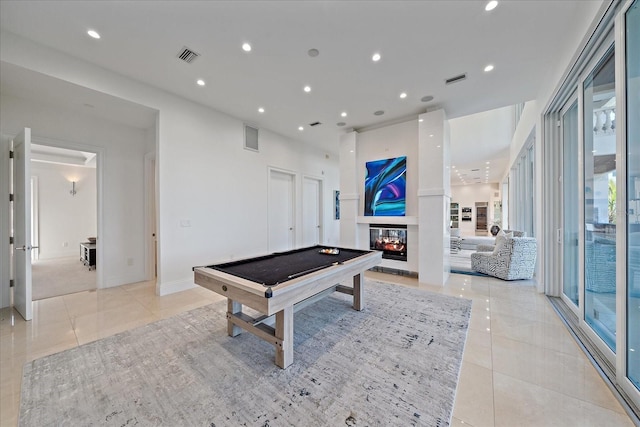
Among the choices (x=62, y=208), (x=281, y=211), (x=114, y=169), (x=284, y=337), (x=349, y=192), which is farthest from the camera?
(x=62, y=208)

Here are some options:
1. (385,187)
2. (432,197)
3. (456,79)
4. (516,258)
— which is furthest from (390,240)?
(456,79)

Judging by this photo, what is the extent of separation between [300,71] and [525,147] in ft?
18.9

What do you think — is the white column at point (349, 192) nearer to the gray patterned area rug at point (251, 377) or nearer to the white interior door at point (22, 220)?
the gray patterned area rug at point (251, 377)

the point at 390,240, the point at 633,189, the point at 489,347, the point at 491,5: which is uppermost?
the point at 491,5

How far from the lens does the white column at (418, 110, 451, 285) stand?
4.18 meters

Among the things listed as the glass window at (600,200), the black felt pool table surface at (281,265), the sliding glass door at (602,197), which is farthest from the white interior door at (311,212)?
the glass window at (600,200)

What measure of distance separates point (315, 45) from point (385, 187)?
2992 mm

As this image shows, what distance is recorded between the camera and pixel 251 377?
72.1 inches

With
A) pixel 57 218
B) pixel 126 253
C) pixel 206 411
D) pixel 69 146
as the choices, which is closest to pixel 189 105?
pixel 69 146

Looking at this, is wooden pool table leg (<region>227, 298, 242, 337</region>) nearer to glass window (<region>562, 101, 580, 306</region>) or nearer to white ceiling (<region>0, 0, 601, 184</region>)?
white ceiling (<region>0, 0, 601, 184</region>)

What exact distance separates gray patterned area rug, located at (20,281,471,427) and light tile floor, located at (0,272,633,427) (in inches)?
6.0

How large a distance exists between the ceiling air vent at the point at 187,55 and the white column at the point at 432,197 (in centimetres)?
372

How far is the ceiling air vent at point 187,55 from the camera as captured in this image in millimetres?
2807

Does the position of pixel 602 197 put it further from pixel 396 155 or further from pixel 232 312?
pixel 232 312
